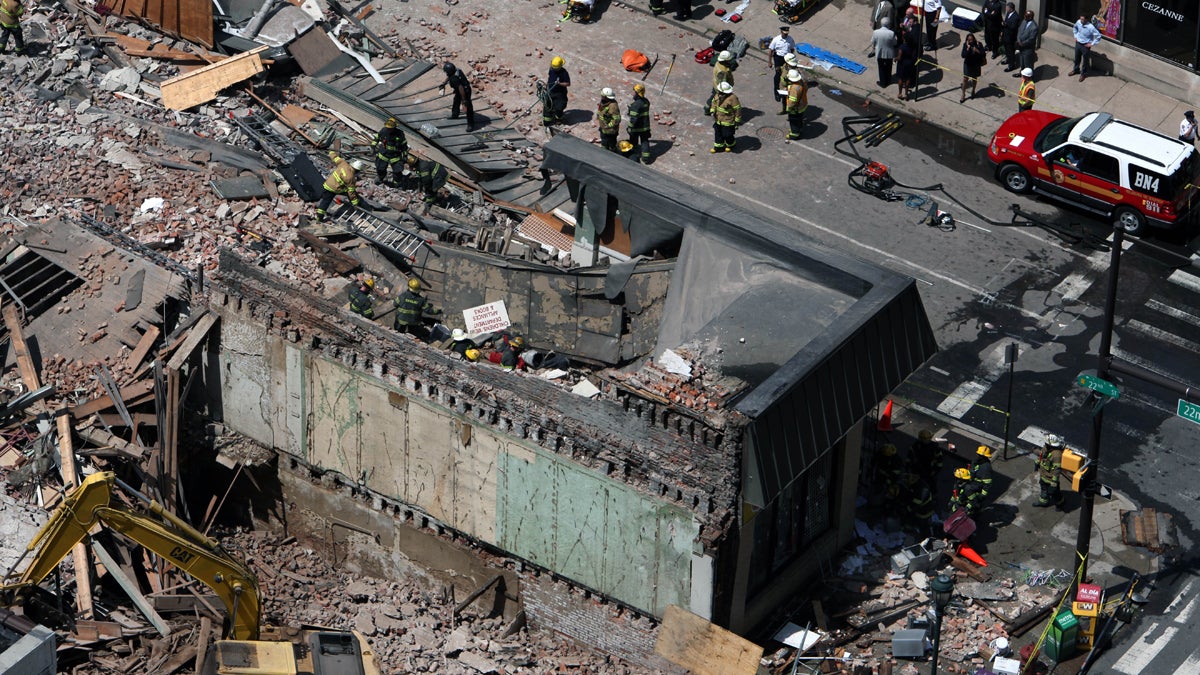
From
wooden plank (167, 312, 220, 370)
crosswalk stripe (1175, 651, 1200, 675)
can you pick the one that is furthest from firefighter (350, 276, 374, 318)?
crosswalk stripe (1175, 651, 1200, 675)

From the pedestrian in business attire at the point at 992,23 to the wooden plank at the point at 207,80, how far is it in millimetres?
16640

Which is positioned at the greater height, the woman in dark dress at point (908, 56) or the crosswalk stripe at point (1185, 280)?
the woman in dark dress at point (908, 56)

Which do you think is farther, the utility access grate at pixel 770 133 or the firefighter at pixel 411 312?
the utility access grate at pixel 770 133

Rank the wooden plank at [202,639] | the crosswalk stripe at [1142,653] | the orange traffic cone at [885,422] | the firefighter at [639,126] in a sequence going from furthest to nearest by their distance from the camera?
the firefighter at [639,126] < the orange traffic cone at [885,422] < the crosswalk stripe at [1142,653] < the wooden plank at [202,639]

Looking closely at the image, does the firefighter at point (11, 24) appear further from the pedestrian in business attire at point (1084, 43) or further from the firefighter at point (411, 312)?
the pedestrian in business attire at point (1084, 43)

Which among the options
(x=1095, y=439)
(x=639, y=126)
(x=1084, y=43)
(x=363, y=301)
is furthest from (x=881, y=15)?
(x=363, y=301)

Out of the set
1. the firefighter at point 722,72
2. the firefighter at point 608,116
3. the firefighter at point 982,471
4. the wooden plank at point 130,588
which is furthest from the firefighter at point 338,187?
the firefighter at point 982,471

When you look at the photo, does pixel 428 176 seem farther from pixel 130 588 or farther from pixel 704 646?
pixel 704 646

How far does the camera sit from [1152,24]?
45.0 m

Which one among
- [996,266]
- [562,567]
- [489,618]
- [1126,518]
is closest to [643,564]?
[562,567]

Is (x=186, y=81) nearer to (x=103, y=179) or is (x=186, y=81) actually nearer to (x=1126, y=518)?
(x=103, y=179)

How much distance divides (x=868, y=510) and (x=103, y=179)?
53.8ft

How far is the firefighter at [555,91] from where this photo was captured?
43.7 m

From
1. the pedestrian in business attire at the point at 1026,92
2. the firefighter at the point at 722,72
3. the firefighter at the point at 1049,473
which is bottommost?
the firefighter at the point at 1049,473
